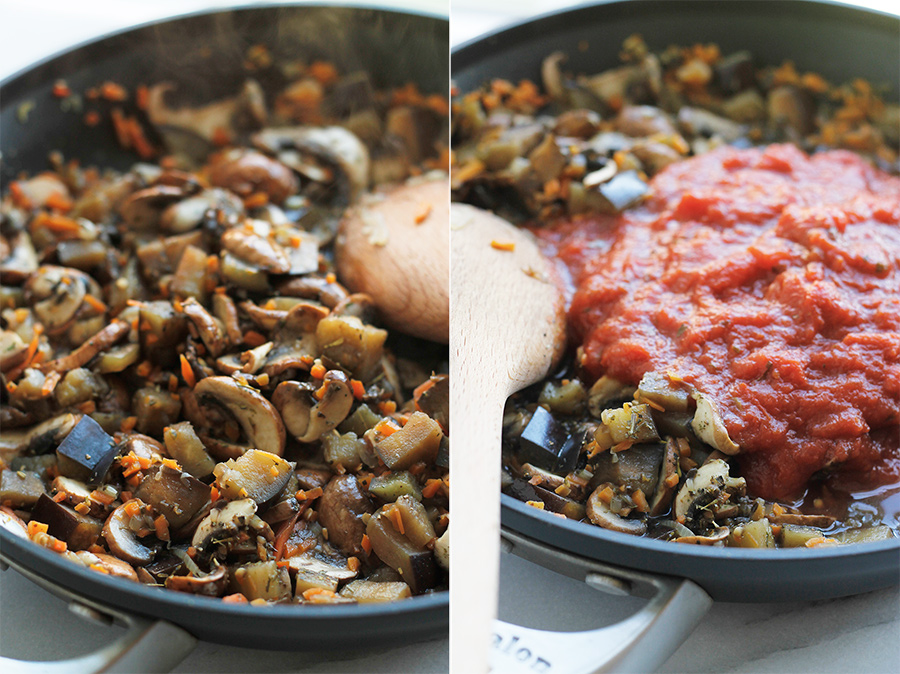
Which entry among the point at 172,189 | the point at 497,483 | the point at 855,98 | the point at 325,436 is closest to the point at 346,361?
the point at 325,436

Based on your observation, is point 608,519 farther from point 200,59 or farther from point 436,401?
point 200,59

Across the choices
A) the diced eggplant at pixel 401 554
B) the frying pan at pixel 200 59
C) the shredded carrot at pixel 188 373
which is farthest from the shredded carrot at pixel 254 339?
the frying pan at pixel 200 59

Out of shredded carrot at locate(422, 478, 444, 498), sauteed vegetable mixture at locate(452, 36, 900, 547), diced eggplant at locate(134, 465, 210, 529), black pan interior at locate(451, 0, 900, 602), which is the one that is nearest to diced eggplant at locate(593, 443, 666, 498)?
sauteed vegetable mixture at locate(452, 36, 900, 547)

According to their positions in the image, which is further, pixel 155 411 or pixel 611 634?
pixel 155 411

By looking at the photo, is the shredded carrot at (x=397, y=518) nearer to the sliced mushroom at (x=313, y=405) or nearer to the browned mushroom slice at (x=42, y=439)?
the sliced mushroom at (x=313, y=405)

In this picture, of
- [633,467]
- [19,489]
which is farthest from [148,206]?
[633,467]

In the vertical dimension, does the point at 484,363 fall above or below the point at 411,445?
above
